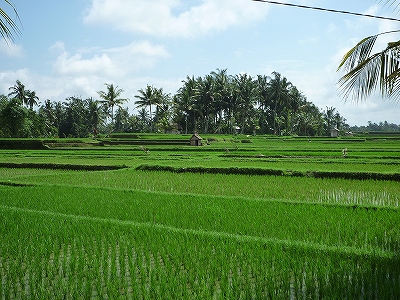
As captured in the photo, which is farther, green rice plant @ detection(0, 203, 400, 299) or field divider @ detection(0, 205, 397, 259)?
field divider @ detection(0, 205, 397, 259)

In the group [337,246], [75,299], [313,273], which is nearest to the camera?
[75,299]

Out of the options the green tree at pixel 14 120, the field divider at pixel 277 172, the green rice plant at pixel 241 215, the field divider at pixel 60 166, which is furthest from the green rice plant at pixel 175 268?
the green tree at pixel 14 120

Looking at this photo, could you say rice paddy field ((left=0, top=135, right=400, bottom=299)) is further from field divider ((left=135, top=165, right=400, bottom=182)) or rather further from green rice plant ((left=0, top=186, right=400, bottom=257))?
field divider ((left=135, top=165, right=400, bottom=182))

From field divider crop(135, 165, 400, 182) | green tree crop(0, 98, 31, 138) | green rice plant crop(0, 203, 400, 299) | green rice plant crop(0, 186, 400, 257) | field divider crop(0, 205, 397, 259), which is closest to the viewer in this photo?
green rice plant crop(0, 203, 400, 299)

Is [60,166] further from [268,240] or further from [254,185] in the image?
[268,240]

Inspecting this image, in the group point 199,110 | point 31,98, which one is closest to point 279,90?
point 199,110

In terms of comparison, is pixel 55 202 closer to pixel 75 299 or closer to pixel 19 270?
pixel 19 270

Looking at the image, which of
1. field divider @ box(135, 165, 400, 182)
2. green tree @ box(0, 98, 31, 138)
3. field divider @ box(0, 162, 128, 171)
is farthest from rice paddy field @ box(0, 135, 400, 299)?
green tree @ box(0, 98, 31, 138)

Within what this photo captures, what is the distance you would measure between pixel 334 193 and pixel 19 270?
220 inches

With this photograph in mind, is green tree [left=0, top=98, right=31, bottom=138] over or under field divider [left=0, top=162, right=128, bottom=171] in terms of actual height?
over

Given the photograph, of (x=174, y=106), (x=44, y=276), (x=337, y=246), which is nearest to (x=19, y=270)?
(x=44, y=276)

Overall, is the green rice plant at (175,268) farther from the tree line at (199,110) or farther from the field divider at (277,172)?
the tree line at (199,110)

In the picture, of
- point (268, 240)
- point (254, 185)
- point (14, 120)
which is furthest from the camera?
point (14, 120)

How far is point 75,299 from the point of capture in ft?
8.97
